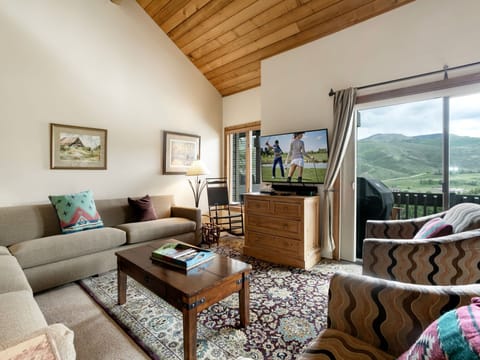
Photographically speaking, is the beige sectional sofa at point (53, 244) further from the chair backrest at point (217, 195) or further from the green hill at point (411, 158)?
the green hill at point (411, 158)

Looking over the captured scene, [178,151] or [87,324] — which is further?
[178,151]

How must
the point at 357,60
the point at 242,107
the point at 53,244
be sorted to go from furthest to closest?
the point at 242,107, the point at 357,60, the point at 53,244

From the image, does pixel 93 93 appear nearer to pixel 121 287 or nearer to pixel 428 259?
pixel 121 287

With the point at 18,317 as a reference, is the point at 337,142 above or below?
above

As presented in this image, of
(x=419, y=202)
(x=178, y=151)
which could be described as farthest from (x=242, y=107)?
(x=419, y=202)

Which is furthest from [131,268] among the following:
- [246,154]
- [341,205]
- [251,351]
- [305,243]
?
[246,154]

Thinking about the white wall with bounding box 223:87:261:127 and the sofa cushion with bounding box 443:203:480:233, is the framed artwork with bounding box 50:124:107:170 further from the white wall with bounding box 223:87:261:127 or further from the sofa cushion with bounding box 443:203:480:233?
the sofa cushion with bounding box 443:203:480:233

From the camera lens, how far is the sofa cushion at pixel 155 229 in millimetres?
2979

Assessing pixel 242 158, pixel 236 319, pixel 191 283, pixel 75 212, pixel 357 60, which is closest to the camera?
pixel 191 283

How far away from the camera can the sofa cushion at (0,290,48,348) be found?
3.46ft

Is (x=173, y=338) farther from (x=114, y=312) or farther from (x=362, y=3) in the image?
(x=362, y=3)

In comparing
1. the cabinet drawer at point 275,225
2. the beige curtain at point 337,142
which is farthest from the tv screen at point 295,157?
the cabinet drawer at point 275,225

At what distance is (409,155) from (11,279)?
12.2 ft

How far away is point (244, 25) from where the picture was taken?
134 inches
